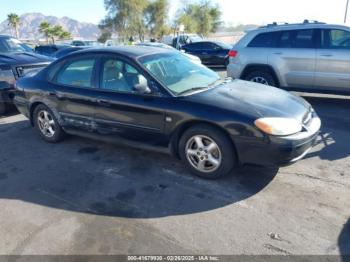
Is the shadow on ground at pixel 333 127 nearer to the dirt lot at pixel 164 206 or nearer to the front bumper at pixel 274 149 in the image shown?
the dirt lot at pixel 164 206

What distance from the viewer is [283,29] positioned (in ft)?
23.8

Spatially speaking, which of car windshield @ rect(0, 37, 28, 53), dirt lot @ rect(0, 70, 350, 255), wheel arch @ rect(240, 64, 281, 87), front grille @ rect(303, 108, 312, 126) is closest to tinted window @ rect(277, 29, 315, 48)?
wheel arch @ rect(240, 64, 281, 87)

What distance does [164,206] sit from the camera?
133 inches

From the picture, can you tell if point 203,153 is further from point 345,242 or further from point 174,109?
point 345,242

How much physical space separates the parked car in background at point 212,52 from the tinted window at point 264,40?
298 inches

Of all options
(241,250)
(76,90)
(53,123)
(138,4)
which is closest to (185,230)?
(241,250)

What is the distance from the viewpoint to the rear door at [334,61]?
21.6 ft

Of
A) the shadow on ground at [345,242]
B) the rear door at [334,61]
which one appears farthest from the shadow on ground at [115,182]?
the rear door at [334,61]

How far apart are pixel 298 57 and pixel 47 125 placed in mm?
5382

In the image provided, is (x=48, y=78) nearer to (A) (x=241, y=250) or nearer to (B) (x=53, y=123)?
(B) (x=53, y=123)

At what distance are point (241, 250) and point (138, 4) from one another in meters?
43.5

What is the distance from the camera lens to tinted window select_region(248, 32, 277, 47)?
291 inches

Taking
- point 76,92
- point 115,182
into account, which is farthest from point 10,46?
point 115,182

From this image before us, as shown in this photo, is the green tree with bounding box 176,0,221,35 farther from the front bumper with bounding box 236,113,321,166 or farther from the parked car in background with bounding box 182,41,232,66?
the front bumper with bounding box 236,113,321,166
